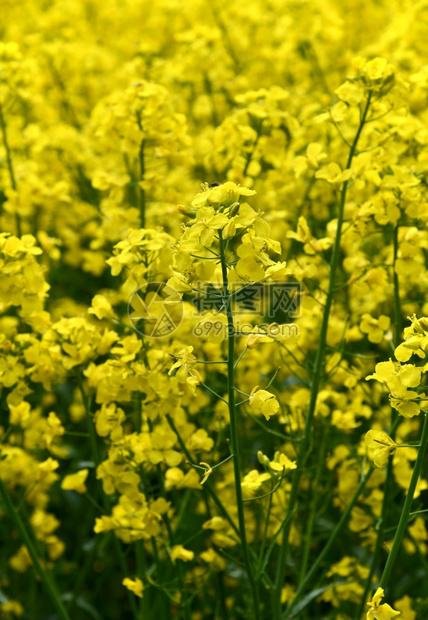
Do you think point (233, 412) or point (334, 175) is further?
point (334, 175)

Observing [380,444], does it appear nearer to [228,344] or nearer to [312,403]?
[228,344]

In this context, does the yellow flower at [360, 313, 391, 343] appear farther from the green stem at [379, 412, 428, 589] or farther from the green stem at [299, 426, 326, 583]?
the green stem at [379, 412, 428, 589]

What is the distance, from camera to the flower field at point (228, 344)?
2617 mm

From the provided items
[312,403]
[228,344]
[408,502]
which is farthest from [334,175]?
[408,502]

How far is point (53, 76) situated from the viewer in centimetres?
538

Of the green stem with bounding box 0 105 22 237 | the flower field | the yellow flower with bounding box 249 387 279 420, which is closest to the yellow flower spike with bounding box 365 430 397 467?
the flower field

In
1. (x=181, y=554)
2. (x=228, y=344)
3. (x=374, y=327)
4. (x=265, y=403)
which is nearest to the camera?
(x=265, y=403)

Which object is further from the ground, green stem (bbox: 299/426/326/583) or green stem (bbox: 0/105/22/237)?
green stem (bbox: 0/105/22/237)

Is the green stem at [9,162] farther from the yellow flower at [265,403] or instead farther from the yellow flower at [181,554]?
the yellow flower at [265,403]

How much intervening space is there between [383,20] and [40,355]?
4.80 m

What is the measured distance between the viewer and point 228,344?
2307 mm

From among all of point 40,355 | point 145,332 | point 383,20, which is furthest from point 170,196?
point 383,20

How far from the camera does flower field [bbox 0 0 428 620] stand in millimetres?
2617

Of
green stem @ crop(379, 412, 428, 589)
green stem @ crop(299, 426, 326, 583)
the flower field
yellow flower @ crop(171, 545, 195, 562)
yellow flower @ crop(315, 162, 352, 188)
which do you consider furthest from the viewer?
green stem @ crop(299, 426, 326, 583)
